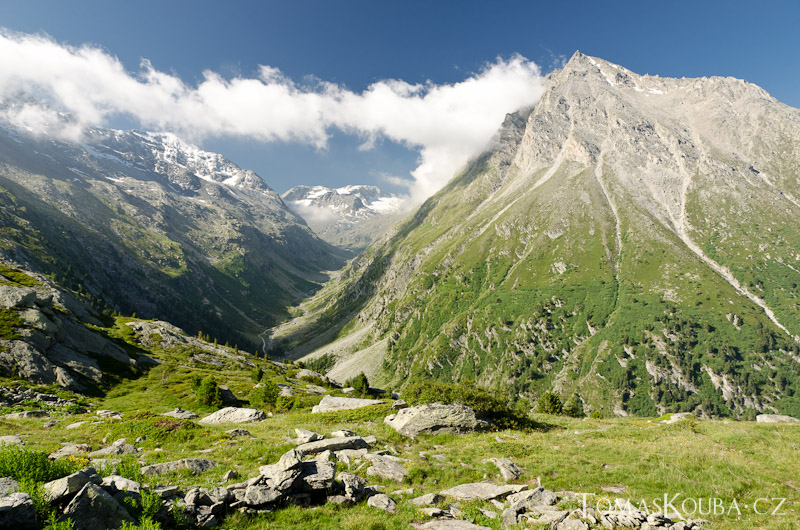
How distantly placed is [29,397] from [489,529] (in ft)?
215

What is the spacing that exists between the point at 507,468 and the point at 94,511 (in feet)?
65.9

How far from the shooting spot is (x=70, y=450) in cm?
2194

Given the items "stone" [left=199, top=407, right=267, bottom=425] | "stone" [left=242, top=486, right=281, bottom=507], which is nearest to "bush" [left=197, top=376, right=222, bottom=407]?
"stone" [left=199, top=407, right=267, bottom=425]

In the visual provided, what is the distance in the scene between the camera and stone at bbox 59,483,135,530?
942cm

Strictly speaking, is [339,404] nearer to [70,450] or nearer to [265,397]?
[265,397]

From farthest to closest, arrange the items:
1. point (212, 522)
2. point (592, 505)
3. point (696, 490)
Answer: point (696, 490)
point (592, 505)
point (212, 522)

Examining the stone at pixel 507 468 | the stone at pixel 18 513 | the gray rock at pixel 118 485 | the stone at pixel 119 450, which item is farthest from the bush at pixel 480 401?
the stone at pixel 18 513

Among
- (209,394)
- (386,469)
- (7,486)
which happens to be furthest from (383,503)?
(209,394)

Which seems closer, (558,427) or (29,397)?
(558,427)

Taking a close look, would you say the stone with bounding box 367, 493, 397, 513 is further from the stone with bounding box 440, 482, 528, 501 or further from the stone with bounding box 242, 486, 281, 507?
the stone with bounding box 242, 486, 281, 507

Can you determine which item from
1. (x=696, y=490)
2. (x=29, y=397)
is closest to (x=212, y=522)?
(x=696, y=490)

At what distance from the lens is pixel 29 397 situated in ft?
153

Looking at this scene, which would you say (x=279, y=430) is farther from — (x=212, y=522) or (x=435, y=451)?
(x=212, y=522)

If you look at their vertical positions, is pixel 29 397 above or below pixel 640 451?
below
